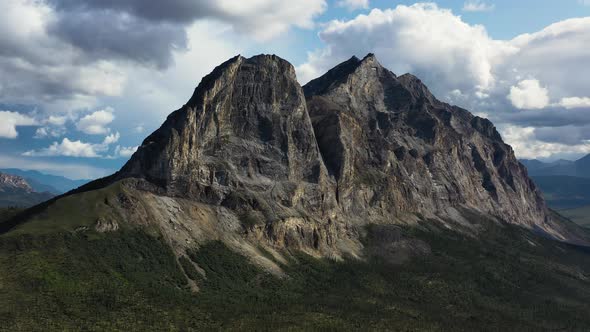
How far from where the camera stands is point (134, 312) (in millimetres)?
188750

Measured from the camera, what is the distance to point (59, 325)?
539 feet

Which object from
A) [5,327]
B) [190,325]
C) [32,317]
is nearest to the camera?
[5,327]

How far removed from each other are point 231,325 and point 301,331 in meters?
26.0

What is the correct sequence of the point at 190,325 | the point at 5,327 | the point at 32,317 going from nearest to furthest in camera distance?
the point at 5,327
the point at 32,317
the point at 190,325

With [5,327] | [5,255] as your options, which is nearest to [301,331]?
[5,327]

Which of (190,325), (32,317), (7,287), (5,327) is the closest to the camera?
(5,327)

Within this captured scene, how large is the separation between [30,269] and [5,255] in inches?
571

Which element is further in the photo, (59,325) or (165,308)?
(165,308)

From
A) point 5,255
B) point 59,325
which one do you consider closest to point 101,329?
point 59,325

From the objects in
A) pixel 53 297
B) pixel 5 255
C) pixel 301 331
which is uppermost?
pixel 5 255

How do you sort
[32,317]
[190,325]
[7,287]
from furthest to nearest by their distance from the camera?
[190,325], [7,287], [32,317]

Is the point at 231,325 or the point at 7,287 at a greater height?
the point at 7,287

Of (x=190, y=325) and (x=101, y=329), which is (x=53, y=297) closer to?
(x=101, y=329)

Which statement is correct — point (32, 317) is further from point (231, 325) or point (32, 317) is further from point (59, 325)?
point (231, 325)
